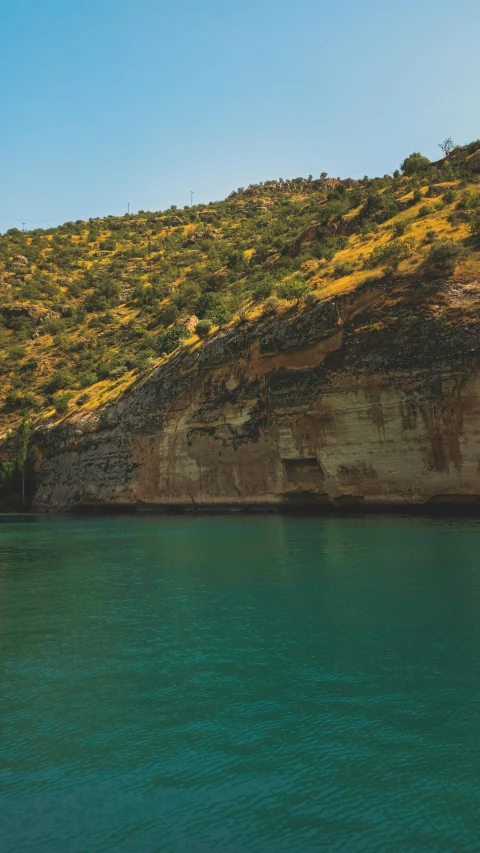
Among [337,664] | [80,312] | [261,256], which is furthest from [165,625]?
[80,312]

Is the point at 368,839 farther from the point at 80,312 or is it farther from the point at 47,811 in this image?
the point at 80,312

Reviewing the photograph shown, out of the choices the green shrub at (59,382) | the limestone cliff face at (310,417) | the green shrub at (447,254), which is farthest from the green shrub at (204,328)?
the green shrub at (59,382)

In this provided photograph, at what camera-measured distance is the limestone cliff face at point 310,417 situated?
26.2 metres

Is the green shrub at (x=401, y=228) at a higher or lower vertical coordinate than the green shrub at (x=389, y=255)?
higher

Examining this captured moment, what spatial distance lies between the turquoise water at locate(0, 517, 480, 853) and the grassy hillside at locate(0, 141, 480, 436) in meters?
20.4

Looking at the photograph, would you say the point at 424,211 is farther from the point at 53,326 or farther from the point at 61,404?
the point at 53,326

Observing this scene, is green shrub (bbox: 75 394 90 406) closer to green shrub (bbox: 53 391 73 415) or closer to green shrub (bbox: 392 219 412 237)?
green shrub (bbox: 53 391 73 415)

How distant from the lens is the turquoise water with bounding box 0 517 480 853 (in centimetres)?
478

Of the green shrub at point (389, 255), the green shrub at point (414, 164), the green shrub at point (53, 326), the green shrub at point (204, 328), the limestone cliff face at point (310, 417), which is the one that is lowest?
the limestone cliff face at point (310, 417)

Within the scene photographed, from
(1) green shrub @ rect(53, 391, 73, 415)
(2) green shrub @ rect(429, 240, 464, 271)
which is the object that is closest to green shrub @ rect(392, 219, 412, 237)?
(2) green shrub @ rect(429, 240, 464, 271)

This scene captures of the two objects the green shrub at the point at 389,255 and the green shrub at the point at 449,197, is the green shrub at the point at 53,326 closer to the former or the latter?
the green shrub at the point at 389,255

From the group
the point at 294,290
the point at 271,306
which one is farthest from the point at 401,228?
the point at 271,306

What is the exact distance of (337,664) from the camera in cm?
827

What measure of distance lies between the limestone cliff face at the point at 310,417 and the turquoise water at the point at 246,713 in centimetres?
1267
